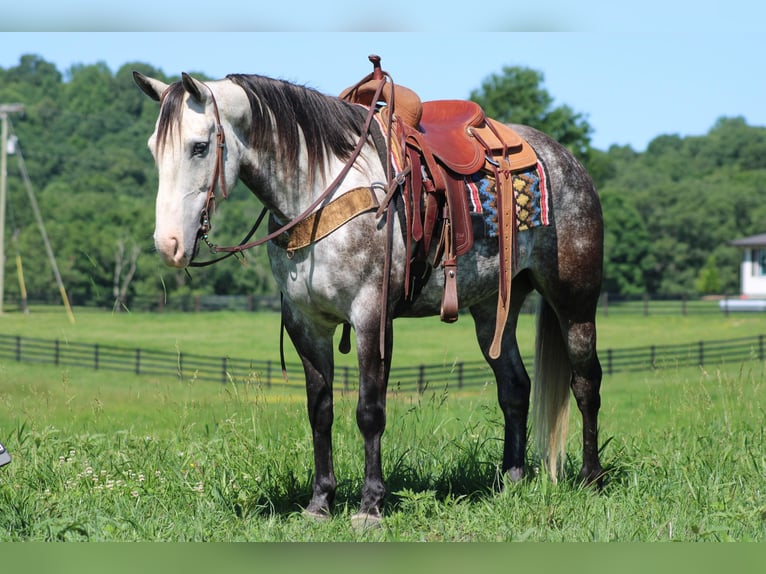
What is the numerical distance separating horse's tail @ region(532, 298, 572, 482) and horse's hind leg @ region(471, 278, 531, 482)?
0.39 feet

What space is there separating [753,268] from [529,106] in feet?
58.8

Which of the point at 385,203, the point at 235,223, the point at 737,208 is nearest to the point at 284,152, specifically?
the point at 385,203

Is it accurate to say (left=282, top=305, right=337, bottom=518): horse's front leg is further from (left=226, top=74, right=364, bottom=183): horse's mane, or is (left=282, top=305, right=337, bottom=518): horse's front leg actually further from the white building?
the white building

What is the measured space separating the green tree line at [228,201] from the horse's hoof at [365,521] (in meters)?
27.2

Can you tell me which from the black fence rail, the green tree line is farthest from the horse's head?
the green tree line

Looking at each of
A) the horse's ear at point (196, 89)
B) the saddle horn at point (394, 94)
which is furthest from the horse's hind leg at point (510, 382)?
the horse's ear at point (196, 89)

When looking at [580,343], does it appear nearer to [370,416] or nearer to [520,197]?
[520,197]

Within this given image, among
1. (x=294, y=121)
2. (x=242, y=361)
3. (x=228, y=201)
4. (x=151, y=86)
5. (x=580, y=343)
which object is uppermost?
(x=228, y=201)

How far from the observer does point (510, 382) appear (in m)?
5.64

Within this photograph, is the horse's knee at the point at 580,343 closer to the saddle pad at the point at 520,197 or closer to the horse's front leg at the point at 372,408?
the saddle pad at the point at 520,197

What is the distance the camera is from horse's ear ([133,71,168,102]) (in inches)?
167

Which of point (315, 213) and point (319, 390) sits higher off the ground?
point (315, 213)

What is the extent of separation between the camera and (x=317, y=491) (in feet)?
15.8

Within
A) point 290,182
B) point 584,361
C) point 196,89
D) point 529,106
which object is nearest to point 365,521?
point 290,182
